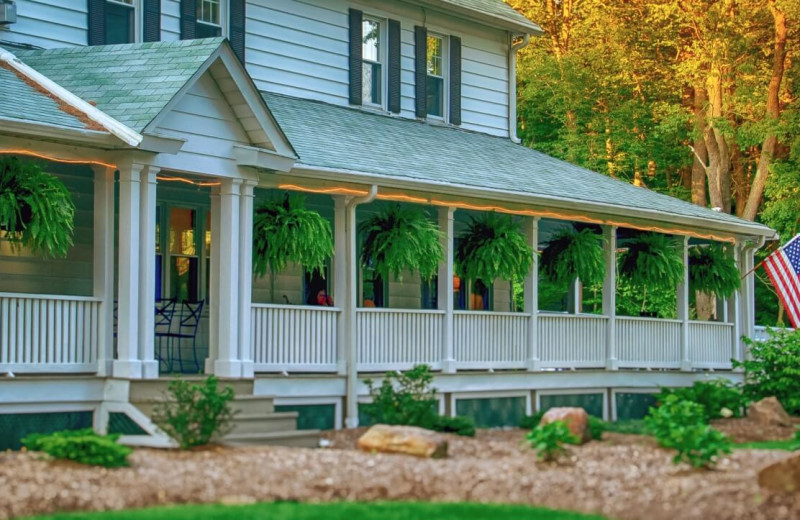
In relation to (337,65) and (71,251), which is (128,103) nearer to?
(71,251)

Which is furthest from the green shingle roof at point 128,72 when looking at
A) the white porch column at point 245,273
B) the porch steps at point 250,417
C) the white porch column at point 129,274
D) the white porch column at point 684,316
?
the white porch column at point 684,316

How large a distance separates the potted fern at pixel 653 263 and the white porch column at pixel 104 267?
10.8 meters

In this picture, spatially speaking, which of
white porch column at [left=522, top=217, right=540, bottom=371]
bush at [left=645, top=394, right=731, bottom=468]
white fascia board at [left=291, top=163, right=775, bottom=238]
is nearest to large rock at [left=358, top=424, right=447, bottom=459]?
bush at [left=645, top=394, right=731, bottom=468]

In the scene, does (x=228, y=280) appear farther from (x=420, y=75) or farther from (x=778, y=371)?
(x=778, y=371)

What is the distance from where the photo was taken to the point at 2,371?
14.2 meters

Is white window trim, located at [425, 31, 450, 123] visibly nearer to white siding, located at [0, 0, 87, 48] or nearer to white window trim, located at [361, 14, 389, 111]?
white window trim, located at [361, 14, 389, 111]

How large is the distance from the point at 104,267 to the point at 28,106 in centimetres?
196

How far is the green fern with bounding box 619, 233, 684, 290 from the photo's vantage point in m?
22.8

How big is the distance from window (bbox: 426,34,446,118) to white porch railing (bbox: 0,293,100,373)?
1045 centimetres

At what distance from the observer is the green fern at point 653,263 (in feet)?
74.7

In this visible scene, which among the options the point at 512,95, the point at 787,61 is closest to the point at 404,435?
the point at 512,95

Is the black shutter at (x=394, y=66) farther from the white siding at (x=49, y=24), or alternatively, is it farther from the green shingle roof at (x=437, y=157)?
the white siding at (x=49, y=24)

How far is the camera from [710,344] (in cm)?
2417

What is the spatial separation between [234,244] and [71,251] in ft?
8.57
